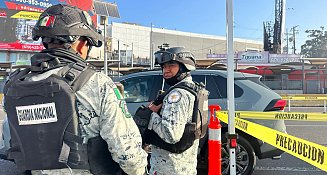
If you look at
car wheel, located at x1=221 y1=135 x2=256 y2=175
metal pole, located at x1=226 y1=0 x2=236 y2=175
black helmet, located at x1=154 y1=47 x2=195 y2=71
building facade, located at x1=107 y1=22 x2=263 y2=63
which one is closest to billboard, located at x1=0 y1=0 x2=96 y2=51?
building facade, located at x1=107 y1=22 x2=263 y2=63

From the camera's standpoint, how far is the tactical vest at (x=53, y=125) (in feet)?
4.89

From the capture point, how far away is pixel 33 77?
5.17 feet

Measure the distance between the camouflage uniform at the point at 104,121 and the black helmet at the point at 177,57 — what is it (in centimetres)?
121

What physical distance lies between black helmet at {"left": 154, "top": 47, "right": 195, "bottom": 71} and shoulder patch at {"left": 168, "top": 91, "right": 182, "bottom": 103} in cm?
33

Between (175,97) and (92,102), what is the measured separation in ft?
3.43

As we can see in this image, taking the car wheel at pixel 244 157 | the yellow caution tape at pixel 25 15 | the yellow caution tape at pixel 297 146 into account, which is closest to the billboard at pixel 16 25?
the yellow caution tape at pixel 25 15

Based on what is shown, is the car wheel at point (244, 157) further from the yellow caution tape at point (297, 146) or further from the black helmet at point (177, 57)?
the black helmet at point (177, 57)

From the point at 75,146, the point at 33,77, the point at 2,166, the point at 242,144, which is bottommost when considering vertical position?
the point at 2,166

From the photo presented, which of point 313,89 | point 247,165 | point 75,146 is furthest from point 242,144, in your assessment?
point 313,89

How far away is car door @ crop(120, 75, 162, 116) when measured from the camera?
5.21 metres

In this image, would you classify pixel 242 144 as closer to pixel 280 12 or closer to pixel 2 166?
→ pixel 2 166

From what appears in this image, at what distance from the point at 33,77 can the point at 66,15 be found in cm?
34

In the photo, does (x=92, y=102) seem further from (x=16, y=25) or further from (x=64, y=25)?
(x=16, y=25)

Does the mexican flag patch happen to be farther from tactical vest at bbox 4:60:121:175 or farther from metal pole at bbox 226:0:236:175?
metal pole at bbox 226:0:236:175
